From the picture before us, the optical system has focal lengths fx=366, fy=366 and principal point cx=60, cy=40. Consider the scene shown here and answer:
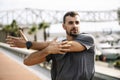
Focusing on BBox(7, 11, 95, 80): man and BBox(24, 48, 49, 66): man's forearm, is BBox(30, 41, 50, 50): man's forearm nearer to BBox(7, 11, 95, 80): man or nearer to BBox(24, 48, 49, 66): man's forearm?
BBox(7, 11, 95, 80): man

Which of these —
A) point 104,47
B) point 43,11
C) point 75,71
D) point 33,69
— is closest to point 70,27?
point 75,71

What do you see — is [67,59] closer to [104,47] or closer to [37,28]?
[104,47]

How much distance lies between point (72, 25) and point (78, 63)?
16.2 inches

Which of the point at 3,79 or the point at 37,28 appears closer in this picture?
the point at 3,79

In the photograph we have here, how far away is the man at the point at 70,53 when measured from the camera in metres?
3.76

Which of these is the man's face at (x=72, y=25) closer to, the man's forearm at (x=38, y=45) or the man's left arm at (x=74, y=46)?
the man's left arm at (x=74, y=46)

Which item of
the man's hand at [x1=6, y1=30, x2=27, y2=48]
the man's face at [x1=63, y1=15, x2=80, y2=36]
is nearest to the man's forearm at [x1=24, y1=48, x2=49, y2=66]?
the man's hand at [x1=6, y1=30, x2=27, y2=48]

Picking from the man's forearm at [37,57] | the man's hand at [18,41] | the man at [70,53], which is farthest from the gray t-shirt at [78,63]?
the man's hand at [18,41]

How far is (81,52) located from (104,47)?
37.6 meters

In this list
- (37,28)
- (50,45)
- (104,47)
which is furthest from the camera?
(37,28)

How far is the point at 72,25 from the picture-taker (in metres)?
3.86

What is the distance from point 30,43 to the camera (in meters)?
4.00

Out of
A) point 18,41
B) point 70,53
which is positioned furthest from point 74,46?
point 18,41

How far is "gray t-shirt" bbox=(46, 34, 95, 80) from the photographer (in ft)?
12.3
